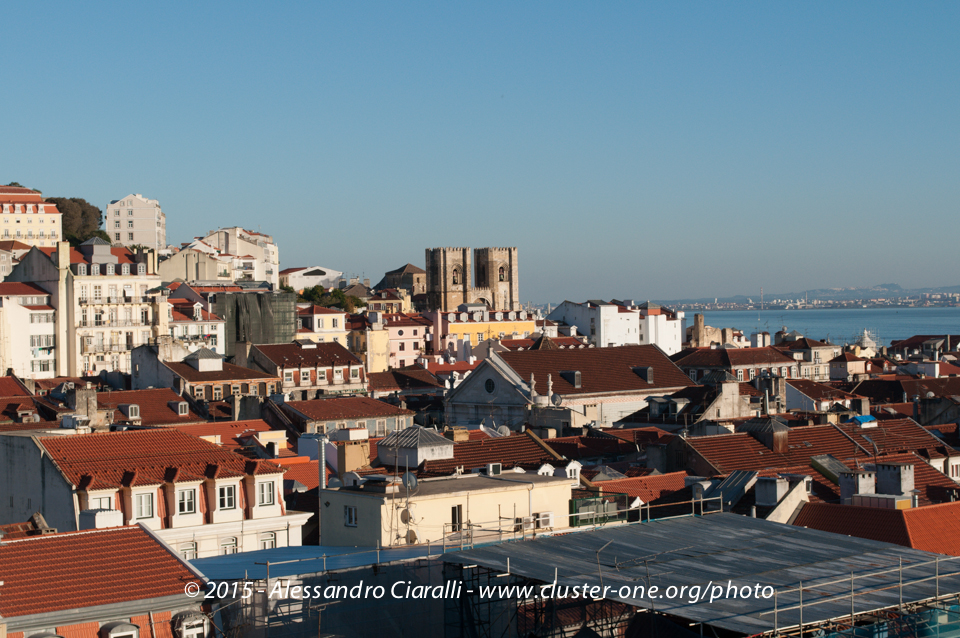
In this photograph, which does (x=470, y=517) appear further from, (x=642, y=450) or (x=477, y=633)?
(x=642, y=450)

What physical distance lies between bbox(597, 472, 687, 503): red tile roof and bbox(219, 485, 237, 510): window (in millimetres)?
7467

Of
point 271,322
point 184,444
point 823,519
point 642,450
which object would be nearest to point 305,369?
point 271,322

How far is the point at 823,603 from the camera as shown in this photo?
14.9m

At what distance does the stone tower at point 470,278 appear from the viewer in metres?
161

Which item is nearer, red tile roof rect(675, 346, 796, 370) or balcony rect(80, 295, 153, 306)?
balcony rect(80, 295, 153, 306)

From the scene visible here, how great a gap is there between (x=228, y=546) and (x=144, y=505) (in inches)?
70.1

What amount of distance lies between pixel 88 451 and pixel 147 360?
39.2 meters

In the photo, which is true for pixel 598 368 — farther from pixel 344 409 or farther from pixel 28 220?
pixel 28 220

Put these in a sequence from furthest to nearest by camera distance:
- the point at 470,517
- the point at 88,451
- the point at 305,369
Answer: the point at 305,369
the point at 88,451
the point at 470,517

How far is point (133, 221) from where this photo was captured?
5458 inches

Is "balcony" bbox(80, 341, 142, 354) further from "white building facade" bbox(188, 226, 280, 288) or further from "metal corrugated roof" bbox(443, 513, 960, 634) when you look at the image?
"metal corrugated roof" bbox(443, 513, 960, 634)

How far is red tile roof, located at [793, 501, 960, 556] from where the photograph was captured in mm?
22500

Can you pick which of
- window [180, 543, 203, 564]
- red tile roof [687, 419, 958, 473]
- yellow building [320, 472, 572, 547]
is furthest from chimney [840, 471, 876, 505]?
window [180, 543, 203, 564]

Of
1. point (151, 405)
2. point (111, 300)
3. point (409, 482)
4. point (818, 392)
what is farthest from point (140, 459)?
point (111, 300)
